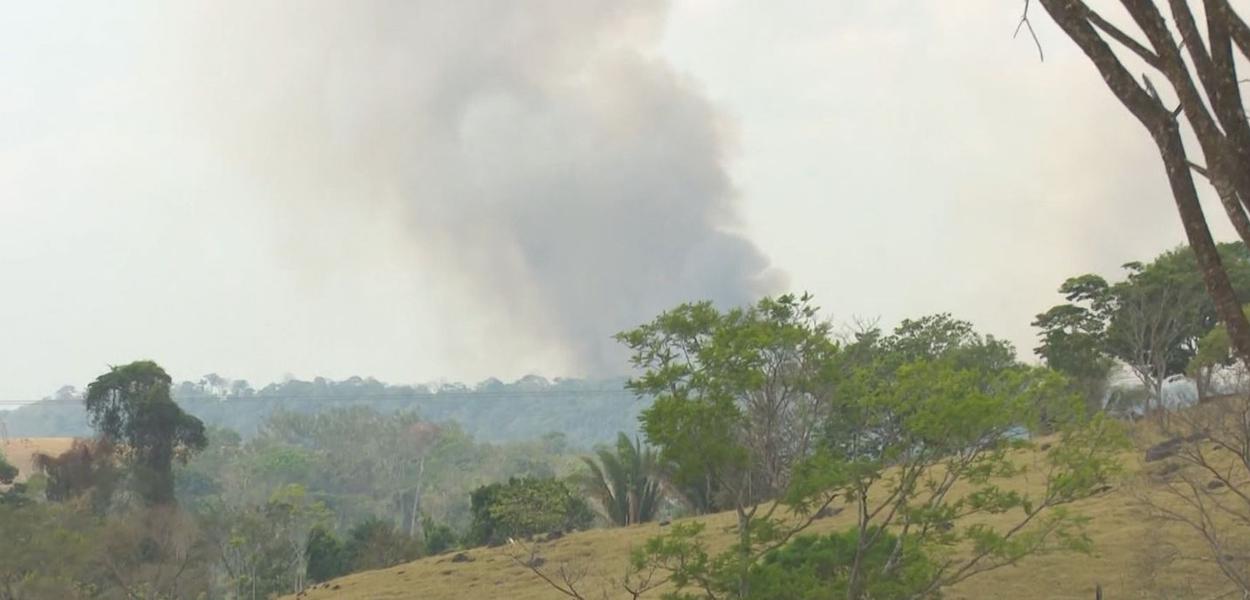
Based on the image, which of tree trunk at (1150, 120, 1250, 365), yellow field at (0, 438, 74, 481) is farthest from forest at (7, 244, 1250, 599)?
yellow field at (0, 438, 74, 481)

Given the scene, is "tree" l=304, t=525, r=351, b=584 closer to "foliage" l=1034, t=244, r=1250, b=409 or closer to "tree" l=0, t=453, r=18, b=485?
"tree" l=0, t=453, r=18, b=485

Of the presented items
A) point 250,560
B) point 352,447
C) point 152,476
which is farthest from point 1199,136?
point 352,447

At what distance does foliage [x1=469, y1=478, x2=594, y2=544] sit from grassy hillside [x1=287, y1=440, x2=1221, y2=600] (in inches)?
83.7

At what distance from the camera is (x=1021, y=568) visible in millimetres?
23031

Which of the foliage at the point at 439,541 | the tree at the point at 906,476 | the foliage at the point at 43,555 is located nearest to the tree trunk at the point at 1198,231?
the tree at the point at 906,476

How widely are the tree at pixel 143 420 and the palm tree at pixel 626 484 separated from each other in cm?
2094

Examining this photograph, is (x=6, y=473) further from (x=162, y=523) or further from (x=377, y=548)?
(x=377, y=548)

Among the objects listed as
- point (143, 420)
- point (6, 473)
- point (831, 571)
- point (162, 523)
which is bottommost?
point (831, 571)

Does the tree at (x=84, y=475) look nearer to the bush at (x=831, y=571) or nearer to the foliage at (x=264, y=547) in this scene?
the foliage at (x=264, y=547)

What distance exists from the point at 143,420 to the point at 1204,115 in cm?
5277

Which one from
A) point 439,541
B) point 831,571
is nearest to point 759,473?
point 831,571

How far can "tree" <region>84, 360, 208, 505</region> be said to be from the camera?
50938 millimetres

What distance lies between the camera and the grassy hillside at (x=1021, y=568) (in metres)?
20.5

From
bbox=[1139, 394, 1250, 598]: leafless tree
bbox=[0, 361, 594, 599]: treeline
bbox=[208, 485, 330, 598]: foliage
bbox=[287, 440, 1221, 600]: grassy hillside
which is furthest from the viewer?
bbox=[208, 485, 330, 598]: foliage
